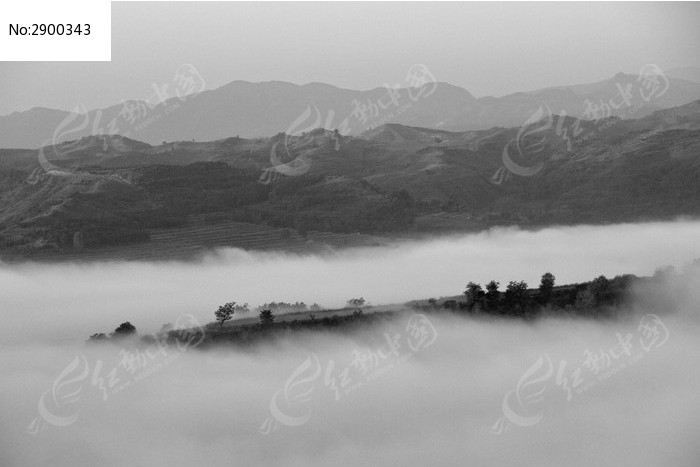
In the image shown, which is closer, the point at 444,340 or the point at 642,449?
the point at 642,449

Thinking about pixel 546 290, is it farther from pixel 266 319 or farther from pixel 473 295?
pixel 266 319

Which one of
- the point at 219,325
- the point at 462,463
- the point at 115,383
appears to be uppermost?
the point at 219,325

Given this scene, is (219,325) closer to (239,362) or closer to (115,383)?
(239,362)

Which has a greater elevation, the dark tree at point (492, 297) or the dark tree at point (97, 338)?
the dark tree at point (492, 297)

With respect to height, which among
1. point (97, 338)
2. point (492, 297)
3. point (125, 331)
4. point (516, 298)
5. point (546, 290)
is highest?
point (546, 290)

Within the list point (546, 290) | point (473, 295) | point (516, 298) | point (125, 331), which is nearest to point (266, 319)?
point (473, 295)

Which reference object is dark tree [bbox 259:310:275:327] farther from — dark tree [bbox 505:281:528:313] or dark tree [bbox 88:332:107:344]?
dark tree [bbox 88:332:107:344]

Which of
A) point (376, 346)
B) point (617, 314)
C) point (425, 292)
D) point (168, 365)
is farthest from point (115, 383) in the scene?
point (425, 292)

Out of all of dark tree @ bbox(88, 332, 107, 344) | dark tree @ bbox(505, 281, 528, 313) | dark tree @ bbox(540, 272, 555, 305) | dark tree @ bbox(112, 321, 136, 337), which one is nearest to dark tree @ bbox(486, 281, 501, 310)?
dark tree @ bbox(505, 281, 528, 313)

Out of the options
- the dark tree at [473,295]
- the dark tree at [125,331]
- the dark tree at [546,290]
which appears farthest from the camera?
the dark tree at [125,331]

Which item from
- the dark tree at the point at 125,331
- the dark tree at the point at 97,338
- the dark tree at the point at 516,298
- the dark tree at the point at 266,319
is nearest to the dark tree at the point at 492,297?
the dark tree at the point at 516,298

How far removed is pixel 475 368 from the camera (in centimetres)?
12531

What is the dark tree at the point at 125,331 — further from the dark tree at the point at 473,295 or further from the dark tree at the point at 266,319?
the dark tree at the point at 473,295

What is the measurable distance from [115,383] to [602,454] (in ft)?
194
